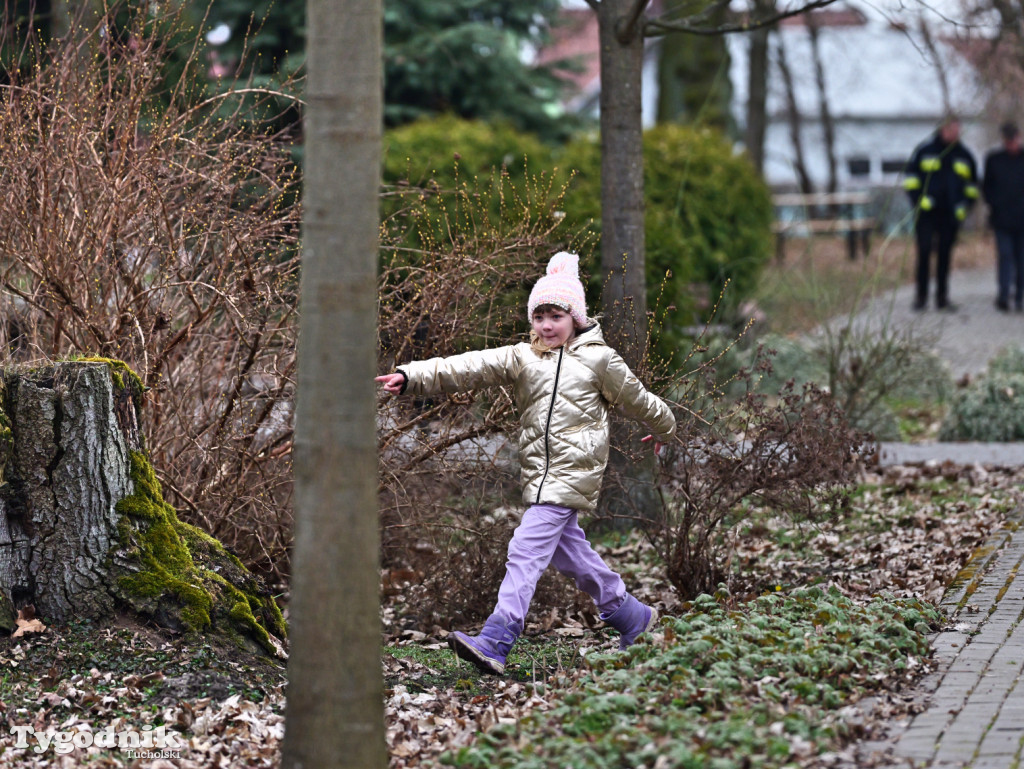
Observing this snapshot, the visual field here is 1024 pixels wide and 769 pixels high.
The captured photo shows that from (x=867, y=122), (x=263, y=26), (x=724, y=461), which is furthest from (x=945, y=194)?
(x=867, y=122)

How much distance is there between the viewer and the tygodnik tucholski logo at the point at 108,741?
4168 mm

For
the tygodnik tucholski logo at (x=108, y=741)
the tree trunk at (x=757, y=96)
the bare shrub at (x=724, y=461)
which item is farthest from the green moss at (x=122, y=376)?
the tree trunk at (x=757, y=96)

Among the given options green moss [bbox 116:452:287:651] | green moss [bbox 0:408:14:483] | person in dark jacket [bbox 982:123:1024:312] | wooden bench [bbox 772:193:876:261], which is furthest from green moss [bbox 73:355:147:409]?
wooden bench [bbox 772:193:876:261]

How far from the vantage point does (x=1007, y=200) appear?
1536 centimetres

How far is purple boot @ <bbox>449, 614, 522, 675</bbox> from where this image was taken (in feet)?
15.9

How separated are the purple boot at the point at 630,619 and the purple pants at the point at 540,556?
0.11 meters

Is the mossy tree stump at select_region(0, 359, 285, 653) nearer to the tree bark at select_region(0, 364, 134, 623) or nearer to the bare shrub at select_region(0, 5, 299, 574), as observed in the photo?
the tree bark at select_region(0, 364, 134, 623)

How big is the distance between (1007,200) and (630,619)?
11788 mm

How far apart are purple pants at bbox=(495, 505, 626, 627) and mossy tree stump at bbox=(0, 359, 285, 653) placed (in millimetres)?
1079

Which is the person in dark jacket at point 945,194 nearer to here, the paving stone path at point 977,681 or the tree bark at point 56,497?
the paving stone path at point 977,681

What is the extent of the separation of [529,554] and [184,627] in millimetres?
1346

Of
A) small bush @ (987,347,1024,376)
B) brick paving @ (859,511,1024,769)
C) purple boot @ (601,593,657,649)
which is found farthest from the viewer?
small bush @ (987,347,1024,376)

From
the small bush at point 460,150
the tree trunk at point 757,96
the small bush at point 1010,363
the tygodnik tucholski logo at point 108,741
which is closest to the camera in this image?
the tygodnik tucholski logo at point 108,741

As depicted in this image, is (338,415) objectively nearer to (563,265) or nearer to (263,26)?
(563,265)
